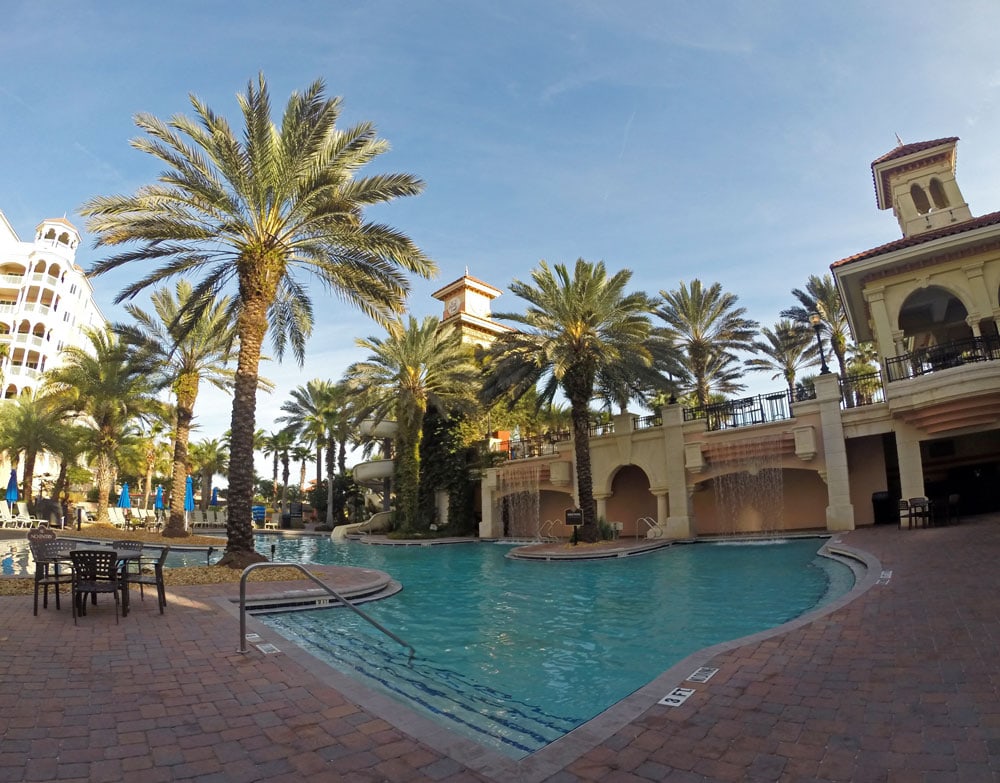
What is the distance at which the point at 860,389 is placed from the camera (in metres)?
23.6

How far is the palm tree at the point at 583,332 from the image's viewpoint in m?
21.5

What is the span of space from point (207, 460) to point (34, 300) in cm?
2499

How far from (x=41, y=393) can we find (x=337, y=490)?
20.3 m

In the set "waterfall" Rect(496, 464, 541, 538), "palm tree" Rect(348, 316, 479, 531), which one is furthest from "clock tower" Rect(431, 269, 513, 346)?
"waterfall" Rect(496, 464, 541, 538)

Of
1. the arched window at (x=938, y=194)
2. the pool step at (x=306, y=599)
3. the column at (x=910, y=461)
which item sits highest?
the arched window at (x=938, y=194)

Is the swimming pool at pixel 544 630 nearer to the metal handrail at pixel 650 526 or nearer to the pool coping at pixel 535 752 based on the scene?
the pool coping at pixel 535 752

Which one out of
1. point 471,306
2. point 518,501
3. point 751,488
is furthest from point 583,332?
point 471,306

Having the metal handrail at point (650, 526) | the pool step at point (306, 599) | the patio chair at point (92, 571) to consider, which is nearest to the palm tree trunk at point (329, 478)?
the metal handrail at point (650, 526)

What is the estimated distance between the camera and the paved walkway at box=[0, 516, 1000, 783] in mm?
3297

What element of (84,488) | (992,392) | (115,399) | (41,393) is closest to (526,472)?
(992,392)

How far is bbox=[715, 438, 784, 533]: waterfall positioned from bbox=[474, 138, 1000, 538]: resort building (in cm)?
5

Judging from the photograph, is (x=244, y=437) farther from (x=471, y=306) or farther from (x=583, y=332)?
(x=471, y=306)

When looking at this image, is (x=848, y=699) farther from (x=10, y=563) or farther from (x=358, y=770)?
(x=10, y=563)

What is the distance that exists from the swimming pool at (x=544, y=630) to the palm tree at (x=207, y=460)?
55.0 m
